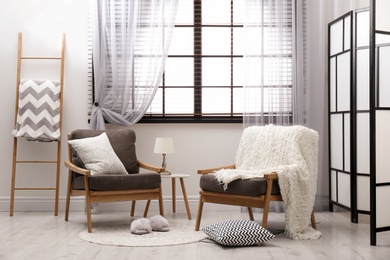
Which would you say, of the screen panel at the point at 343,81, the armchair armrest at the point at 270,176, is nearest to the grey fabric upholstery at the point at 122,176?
the armchair armrest at the point at 270,176

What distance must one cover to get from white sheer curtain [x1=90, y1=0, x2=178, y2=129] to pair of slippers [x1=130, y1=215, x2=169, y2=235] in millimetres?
1469

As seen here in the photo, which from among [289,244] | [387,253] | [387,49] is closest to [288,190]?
Result: [289,244]

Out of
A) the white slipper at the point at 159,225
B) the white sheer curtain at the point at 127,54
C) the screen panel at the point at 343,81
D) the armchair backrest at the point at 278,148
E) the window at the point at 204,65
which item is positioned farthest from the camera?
the window at the point at 204,65

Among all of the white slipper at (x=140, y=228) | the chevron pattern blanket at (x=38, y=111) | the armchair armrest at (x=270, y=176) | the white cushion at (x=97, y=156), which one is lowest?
the white slipper at (x=140, y=228)

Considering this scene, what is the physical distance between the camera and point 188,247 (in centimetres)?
420

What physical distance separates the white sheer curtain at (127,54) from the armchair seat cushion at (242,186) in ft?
4.81

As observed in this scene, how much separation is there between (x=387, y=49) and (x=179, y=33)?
7.97 ft

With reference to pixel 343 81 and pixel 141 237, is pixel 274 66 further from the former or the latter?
pixel 141 237

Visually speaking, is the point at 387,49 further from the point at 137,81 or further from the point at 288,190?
the point at 137,81

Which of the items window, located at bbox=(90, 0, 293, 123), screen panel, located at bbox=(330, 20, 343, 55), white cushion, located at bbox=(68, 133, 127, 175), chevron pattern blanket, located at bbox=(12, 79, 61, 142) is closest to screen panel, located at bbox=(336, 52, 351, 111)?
screen panel, located at bbox=(330, 20, 343, 55)

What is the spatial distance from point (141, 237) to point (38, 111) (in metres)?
2.03

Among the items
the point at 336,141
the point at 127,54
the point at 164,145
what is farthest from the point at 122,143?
the point at 336,141

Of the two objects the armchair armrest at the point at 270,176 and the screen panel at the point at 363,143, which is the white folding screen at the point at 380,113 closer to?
the armchair armrest at the point at 270,176

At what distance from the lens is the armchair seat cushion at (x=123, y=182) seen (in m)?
4.86
